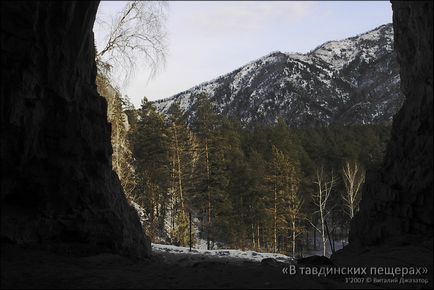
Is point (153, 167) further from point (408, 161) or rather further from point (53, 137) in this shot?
point (408, 161)

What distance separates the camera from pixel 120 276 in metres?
6.25

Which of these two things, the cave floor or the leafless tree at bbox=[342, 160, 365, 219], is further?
the leafless tree at bbox=[342, 160, 365, 219]

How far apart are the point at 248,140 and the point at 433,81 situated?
161ft

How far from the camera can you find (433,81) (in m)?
8.56

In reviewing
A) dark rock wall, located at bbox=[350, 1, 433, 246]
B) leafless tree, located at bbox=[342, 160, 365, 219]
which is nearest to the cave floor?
dark rock wall, located at bbox=[350, 1, 433, 246]

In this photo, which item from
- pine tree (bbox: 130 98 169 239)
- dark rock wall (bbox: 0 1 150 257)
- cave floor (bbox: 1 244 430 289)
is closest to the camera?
cave floor (bbox: 1 244 430 289)

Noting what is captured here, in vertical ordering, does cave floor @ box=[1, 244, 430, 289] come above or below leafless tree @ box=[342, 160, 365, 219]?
below

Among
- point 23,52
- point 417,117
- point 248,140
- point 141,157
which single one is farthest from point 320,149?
point 23,52

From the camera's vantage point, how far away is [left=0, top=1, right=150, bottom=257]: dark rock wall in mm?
7660

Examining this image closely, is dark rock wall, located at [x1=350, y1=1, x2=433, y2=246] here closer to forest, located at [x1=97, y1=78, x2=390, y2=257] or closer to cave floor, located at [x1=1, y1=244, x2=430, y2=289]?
cave floor, located at [x1=1, y1=244, x2=430, y2=289]

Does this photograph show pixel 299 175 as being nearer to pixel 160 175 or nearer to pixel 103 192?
pixel 160 175

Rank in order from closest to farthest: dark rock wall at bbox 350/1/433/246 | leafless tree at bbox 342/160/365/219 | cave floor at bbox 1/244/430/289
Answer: cave floor at bbox 1/244/430/289 < dark rock wall at bbox 350/1/433/246 < leafless tree at bbox 342/160/365/219

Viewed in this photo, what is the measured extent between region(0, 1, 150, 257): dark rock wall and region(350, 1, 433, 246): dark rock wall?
6313mm

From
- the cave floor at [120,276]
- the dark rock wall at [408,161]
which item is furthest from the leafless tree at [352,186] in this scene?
the cave floor at [120,276]
